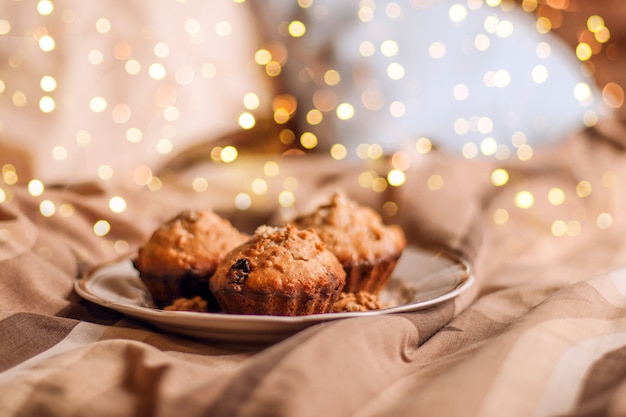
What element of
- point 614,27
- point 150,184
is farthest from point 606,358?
point 614,27

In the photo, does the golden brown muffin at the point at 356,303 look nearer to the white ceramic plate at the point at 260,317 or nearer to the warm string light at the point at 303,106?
the white ceramic plate at the point at 260,317

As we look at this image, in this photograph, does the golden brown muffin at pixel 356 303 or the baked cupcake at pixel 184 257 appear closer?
the golden brown muffin at pixel 356 303

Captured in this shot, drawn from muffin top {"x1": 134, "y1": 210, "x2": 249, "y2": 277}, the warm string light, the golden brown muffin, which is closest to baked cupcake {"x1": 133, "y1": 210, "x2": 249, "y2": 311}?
muffin top {"x1": 134, "y1": 210, "x2": 249, "y2": 277}

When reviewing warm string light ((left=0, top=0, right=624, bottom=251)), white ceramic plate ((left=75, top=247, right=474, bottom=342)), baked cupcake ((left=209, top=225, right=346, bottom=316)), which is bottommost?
white ceramic plate ((left=75, top=247, right=474, bottom=342))

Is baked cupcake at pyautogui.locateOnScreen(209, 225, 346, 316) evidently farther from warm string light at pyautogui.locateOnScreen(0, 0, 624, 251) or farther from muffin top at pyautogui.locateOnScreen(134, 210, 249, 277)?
warm string light at pyautogui.locateOnScreen(0, 0, 624, 251)

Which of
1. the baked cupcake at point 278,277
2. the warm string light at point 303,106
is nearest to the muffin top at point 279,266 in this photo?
the baked cupcake at point 278,277

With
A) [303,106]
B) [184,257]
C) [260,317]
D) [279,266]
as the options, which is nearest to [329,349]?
[260,317]

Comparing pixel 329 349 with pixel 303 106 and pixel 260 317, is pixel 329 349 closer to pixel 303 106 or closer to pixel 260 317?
pixel 260 317
